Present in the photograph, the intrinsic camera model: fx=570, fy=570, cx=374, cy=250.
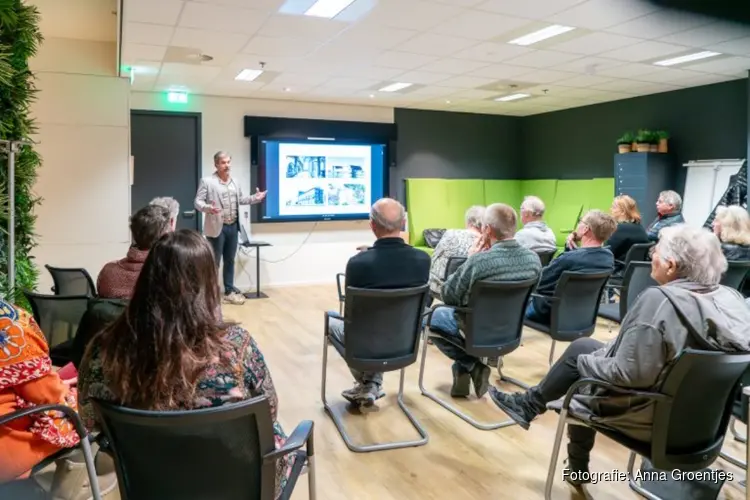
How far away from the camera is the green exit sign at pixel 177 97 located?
7.32 m

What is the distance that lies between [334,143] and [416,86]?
1.69 meters

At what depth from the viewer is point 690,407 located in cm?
190

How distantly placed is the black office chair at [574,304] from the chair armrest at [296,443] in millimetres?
2153

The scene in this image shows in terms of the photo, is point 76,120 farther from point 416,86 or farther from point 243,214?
point 416,86

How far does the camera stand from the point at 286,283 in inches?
318

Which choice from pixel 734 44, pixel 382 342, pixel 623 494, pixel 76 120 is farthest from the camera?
pixel 76 120

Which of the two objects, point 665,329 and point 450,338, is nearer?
point 665,329

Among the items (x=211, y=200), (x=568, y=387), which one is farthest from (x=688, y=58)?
(x=211, y=200)

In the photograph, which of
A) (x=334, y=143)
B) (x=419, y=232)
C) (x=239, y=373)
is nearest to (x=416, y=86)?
(x=334, y=143)

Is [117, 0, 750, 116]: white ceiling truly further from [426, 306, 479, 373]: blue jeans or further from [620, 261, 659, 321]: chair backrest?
[426, 306, 479, 373]: blue jeans

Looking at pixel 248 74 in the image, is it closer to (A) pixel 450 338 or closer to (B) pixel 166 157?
(B) pixel 166 157

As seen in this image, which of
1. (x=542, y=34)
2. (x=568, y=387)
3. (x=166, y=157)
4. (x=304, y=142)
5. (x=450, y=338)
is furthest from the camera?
(x=304, y=142)

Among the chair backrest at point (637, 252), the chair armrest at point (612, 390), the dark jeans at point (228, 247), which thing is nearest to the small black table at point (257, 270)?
the dark jeans at point (228, 247)

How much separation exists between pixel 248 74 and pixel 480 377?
4.39 meters
